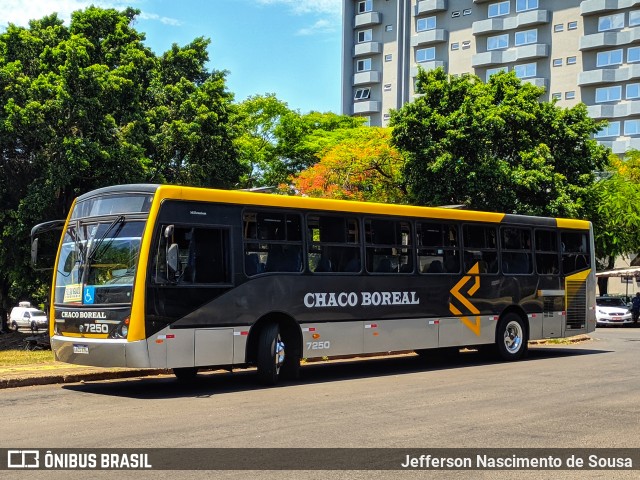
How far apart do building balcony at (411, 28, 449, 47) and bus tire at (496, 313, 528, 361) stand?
61821 millimetres

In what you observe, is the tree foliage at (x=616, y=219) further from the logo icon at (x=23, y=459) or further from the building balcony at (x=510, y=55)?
the logo icon at (x=23, y=459)

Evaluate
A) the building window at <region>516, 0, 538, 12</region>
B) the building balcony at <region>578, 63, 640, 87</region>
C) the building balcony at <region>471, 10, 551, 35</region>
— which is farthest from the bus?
the building window at <region>516, 0, 538, 12</region>

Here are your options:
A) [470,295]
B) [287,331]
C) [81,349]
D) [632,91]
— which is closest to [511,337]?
[470,295]

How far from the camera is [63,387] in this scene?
1373cm

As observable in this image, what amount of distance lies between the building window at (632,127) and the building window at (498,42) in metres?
13.0

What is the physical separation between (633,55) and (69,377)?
61188mm

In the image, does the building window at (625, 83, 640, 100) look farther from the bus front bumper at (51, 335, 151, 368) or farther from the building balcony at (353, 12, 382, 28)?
the bus front bumper at (51, 335, 151, 368)

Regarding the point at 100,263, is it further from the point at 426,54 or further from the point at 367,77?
the point at 367,77

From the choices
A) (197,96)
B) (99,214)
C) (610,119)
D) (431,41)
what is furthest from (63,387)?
(431,41)

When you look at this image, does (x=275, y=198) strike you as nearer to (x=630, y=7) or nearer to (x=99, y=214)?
(x=99, y=214)

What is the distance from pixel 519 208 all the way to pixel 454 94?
220 inches

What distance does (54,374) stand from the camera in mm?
14398

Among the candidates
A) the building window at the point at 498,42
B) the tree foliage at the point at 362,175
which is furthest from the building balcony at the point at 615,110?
the tree foliage at the point at 362,175

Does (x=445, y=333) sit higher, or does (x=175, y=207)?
(x=175, y=207)
